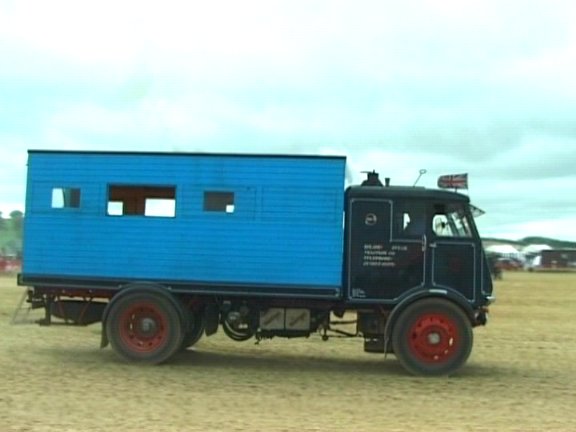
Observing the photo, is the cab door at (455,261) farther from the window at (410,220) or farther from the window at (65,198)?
the window at (65,198)

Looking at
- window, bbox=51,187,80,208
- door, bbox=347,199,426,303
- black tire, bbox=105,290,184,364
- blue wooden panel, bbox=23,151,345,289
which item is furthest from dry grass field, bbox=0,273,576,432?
window, bbox=51,187,80,208

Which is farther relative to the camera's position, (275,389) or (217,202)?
(217,202)

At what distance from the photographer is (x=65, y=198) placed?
42.5 feet

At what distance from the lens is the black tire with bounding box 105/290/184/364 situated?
12648 millimetres

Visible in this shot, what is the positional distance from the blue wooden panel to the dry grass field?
1.43 m

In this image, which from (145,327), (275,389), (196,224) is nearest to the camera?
(275,389)

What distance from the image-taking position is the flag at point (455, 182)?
513 inches

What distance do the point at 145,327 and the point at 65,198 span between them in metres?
2.23

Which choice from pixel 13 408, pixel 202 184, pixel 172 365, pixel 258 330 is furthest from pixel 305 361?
pixel 13 408

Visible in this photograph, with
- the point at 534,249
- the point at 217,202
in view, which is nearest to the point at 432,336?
the point at 217,202

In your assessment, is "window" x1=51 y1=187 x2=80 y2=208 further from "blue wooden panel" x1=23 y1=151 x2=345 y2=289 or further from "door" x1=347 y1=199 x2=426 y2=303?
"door" x1=347 y1=199 x2=426 y2=303

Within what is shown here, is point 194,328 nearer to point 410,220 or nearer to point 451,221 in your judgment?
point 410,220

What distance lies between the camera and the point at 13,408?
917 centimetres

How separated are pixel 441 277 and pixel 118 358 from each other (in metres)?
5.02
